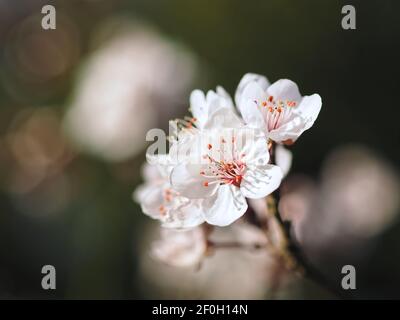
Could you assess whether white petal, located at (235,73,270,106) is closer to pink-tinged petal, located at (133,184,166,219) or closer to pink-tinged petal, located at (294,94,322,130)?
pink-tinged petal, located at (294,94,322,130)

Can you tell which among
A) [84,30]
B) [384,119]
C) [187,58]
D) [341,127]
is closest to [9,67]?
[84,30]

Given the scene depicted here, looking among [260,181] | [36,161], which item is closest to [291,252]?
[260,181]

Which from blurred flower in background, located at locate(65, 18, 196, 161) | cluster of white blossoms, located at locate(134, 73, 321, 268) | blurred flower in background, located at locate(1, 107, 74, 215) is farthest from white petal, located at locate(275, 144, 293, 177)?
blurred flower in background, located at locate(1, 107, 74, 215)

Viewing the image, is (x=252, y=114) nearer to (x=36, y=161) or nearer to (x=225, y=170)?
(x=225, y=170)

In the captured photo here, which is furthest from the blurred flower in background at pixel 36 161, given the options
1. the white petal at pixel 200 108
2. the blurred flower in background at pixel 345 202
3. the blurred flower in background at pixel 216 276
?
the white petal at pixel 200 108

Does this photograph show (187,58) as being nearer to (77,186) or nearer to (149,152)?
(77,186)

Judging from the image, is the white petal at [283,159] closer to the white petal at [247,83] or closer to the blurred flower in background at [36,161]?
the white petal at [247,83]
